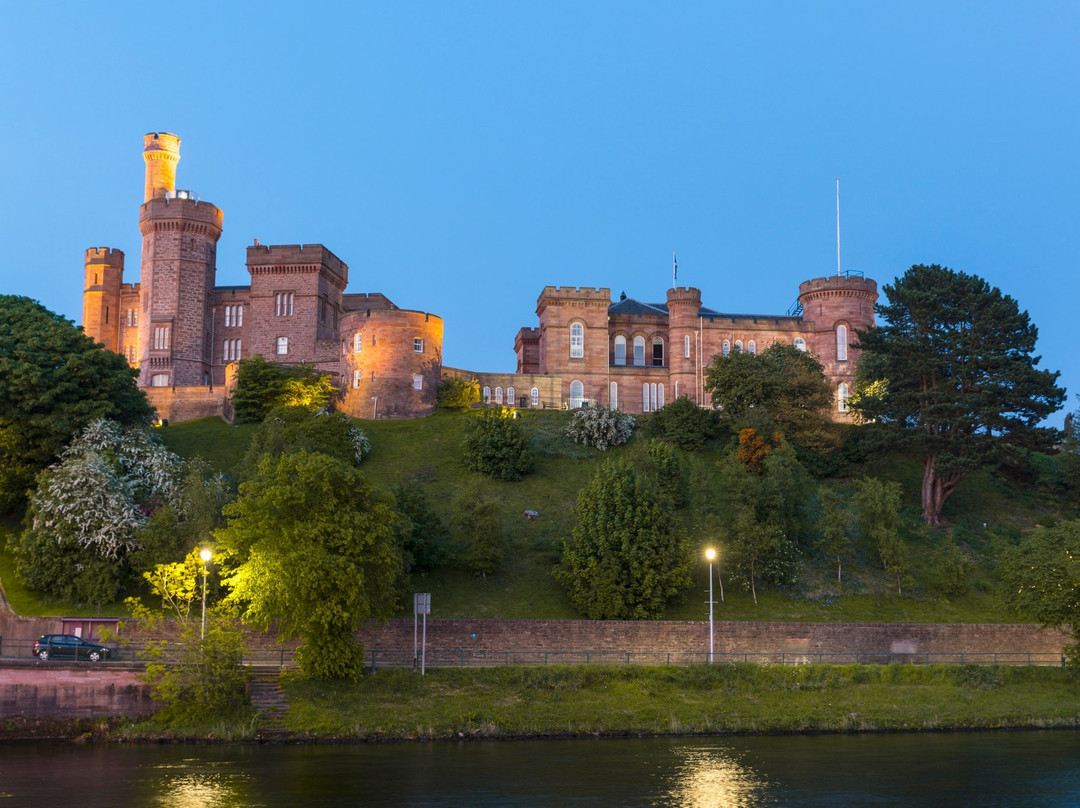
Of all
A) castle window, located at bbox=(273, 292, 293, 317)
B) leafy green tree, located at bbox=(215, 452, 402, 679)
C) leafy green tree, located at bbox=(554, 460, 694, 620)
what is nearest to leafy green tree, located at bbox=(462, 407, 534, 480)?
leafy green tree, located at bbox=(554, 460, 694, 620)

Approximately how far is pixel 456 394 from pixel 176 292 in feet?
84.5

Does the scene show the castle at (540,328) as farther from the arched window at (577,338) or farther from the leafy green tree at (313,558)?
the leafy green tree at (313,558)

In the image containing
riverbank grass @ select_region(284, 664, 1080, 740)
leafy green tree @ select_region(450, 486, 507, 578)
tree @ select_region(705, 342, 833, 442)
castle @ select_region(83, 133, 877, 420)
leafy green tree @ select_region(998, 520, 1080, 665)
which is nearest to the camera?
riverbank grass @ select_region(284, 664, 1080, 740)

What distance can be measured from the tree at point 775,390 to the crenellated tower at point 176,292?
1619 inches

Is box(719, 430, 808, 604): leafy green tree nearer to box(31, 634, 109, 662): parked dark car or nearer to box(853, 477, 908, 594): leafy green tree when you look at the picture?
box(853, 477, 908, 594): leafy green tree

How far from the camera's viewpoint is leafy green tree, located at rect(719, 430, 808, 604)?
5428 centimetres

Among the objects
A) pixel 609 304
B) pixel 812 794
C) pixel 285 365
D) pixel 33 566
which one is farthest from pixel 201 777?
pixel 609 304

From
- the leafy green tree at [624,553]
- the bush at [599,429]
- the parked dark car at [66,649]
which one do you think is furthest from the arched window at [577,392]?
the parked dark car at [66,649]

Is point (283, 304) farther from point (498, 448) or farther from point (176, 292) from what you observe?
point (498, 448)

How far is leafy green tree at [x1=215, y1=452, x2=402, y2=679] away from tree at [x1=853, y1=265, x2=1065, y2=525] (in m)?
37.1

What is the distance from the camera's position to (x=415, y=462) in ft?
230

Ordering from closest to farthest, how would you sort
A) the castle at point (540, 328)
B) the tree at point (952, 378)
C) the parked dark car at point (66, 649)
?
the parked dark car at point (66, 649), the tree at point (952, 378), the castle at point (540, 328)

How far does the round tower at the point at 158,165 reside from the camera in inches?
3723

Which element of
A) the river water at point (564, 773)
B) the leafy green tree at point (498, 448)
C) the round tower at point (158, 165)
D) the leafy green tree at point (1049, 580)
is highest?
the round tower at point (158, 165)
